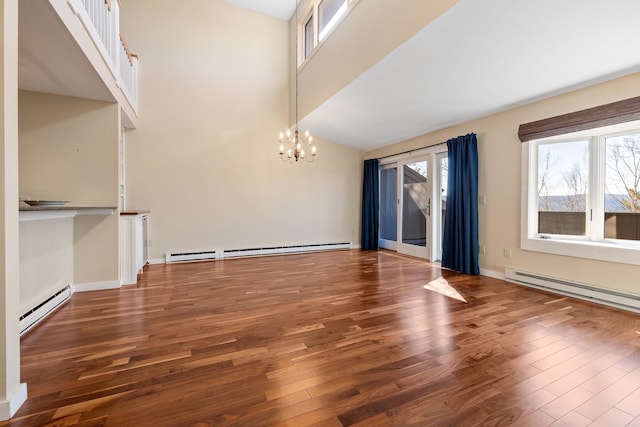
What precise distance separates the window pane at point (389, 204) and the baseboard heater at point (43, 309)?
573 cm

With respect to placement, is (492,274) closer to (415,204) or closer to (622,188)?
(622,188)

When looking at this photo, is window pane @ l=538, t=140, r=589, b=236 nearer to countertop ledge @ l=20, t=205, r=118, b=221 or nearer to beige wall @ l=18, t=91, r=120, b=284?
countertop ledge @ l=20, t=205, r=118, b=221

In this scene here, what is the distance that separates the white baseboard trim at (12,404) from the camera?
135 cm

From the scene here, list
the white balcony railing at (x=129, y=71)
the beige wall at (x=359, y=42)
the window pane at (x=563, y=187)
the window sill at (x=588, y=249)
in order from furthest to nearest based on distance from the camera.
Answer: the white balcony railing at (x=129, y=71)
the window pane at (x=563, y=187)
the window sill at (x=588, y=249)
the beige wall at (x=359, y=42)

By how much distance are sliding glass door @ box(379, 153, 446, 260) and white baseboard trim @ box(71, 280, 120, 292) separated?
506 cm

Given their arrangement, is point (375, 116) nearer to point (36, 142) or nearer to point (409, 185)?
point (409, 185)

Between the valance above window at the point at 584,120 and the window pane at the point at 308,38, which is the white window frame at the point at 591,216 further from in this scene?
the window pane at the point at 308,38

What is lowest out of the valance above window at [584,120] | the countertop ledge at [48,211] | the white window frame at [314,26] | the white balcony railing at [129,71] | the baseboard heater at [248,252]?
the baseboard heater at [248,252]

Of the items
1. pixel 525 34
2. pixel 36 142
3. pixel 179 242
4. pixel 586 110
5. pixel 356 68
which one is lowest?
pixel 179 242

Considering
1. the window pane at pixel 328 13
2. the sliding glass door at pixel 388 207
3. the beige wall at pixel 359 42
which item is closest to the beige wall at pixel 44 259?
the beige wall at pixel 359 42

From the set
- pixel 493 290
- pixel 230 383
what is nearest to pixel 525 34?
pixel 493 290

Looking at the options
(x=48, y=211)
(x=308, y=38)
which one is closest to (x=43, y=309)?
(x=48, y=211)

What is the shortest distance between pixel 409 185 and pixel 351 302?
3.64 m

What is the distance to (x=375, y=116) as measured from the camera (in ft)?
15.9
